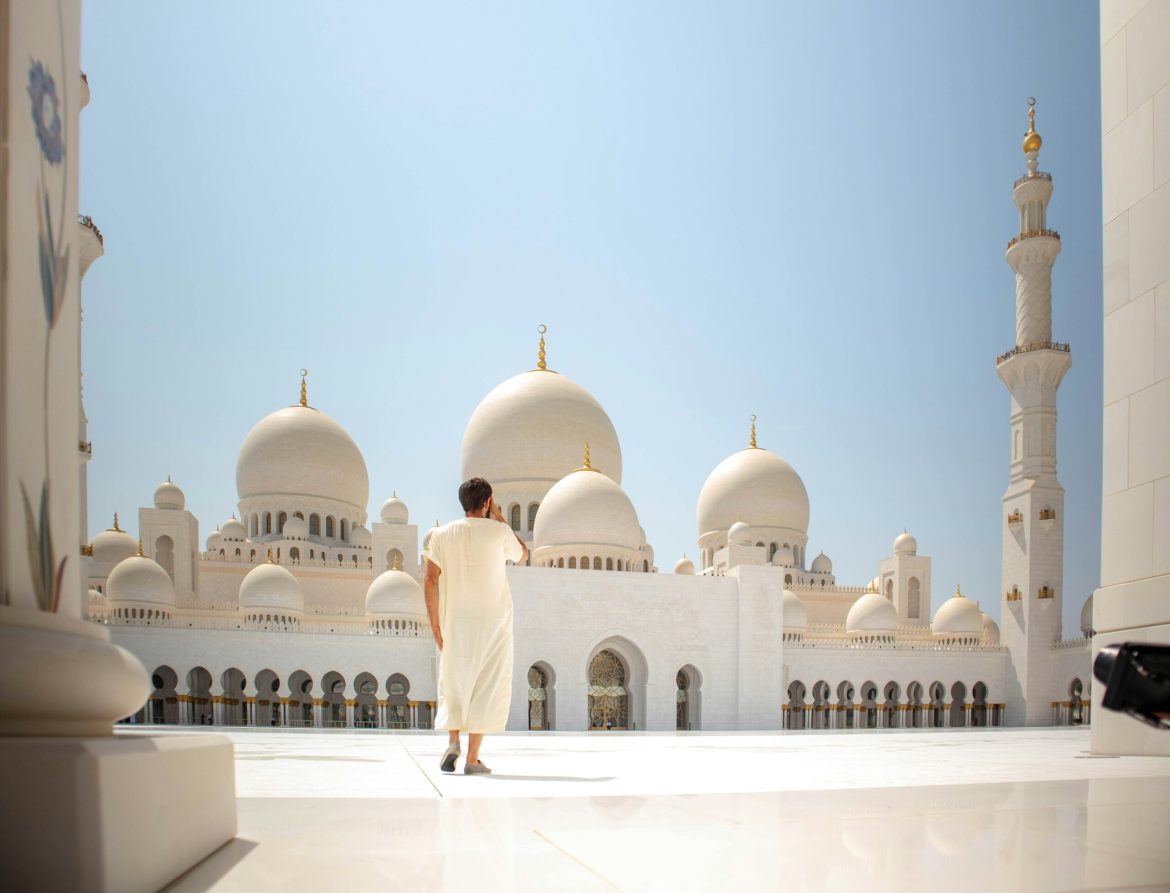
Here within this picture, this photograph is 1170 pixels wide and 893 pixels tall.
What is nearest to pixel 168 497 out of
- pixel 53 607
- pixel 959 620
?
pixel 959 620

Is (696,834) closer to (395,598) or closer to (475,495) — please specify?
(475,495)

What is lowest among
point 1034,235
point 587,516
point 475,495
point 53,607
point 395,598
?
point 395,598

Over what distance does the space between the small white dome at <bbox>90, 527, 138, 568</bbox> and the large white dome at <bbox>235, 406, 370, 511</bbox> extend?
449 cm

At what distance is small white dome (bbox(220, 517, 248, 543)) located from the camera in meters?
33.0

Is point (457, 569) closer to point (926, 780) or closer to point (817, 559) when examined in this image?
point (926, 780)

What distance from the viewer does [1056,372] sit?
1029 inches

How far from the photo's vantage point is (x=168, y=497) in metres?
30.7

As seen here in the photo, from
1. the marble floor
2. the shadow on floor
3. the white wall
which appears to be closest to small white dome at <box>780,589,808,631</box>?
the white wall

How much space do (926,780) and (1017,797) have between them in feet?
3.20

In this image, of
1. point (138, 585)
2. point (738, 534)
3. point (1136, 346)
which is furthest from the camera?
point (738, 534)

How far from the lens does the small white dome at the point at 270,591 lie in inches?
1027

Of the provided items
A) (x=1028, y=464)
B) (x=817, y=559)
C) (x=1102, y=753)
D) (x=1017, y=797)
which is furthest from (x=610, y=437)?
(x=1017, y=797)

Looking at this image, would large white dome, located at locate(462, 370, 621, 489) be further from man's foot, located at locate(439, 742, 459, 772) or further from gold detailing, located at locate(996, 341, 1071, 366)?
man's foot, located at locate(439, 742, 459, 772)

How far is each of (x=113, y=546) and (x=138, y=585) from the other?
448 centimetres
